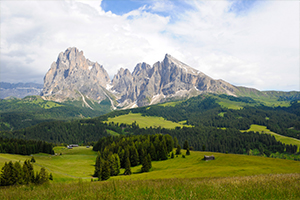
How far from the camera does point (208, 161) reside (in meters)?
75.4

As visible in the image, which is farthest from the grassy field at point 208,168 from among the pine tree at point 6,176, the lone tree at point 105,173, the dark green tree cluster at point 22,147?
the pine tree at point 6,176

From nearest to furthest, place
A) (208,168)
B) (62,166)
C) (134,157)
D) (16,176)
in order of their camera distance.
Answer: (16,176) < (208,168) < (134,157) < (62,166)

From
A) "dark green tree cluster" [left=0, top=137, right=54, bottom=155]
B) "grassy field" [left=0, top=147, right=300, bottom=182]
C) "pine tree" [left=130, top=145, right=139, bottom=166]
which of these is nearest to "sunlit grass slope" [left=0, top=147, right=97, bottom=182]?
"grassy field" [left=0, top=147, right=300, bottom=182]

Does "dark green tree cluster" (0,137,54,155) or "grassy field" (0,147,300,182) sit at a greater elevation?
"grassy field" (0,147,300,182)

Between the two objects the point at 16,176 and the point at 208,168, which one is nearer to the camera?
the point at 16,176

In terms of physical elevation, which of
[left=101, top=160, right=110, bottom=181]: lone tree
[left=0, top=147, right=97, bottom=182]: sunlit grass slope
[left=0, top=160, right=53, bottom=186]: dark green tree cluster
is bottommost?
[left=0, top=147, right=97, bottom=182]: sunlit grass slope

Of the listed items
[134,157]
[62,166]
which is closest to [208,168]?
[134,157]

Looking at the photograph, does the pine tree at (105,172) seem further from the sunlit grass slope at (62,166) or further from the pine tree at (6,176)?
the pine tree at (6,176)

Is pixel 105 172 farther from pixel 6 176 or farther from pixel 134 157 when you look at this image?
pixel 6 176

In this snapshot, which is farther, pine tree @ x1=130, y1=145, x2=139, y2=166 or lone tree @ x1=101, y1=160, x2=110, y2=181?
pine tree @ x1=130, y1=145, x2=139, y2=166

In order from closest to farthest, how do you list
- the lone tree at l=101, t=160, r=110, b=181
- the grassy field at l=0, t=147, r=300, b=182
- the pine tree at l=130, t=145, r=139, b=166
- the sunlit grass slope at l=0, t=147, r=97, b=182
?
1. the grassy field at l=0, t=147, r=300, b=182
2. the lone tree at l=101, t=160, r=110, b=181
3. the sunlit grass slope at l=0, t=147, r=97, b=182
4. the pine tree at l=130, t=145, r=139, b=166

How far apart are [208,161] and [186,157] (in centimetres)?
1604

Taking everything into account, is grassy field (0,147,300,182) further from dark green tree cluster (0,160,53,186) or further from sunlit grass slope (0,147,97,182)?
dark green tree cluster (0,160,53,186)

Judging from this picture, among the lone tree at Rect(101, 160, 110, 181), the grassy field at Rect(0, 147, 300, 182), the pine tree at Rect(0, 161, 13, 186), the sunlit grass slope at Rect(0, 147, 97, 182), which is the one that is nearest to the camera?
the pine tree at Rect(0, 161, 13, 186)
